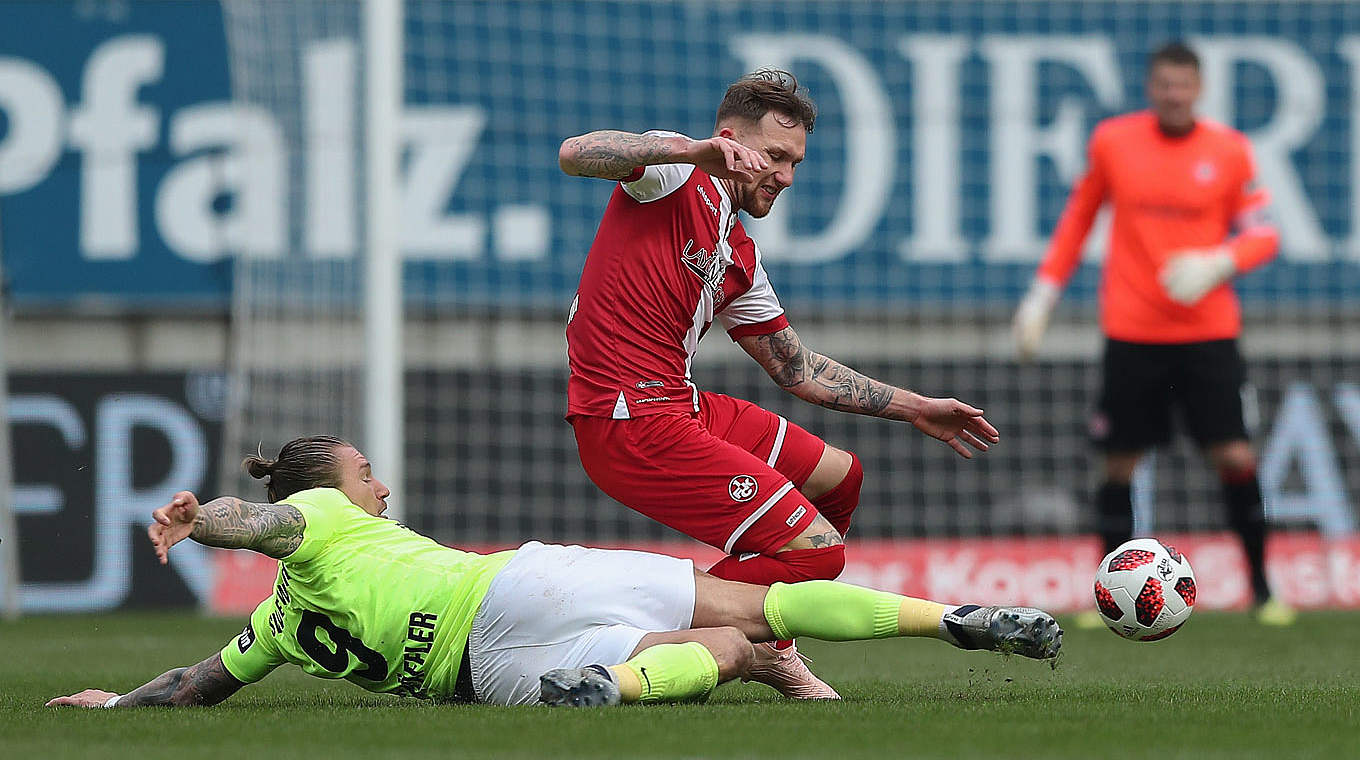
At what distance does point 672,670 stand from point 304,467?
1078 millimetres

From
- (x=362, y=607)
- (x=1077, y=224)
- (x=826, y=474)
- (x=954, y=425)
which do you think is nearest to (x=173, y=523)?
(x=362, y=607)

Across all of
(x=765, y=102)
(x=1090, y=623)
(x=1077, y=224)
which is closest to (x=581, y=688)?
(x=765, y=102)

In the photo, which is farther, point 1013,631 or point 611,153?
point 611,153

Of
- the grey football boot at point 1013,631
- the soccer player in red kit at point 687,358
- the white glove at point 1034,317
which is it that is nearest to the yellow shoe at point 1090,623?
the white glove at point 1034,317

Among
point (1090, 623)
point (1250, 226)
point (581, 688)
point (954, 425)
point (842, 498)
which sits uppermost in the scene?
point (1250, 226)

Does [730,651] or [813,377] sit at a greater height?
[813,377]

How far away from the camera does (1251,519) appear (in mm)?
8297

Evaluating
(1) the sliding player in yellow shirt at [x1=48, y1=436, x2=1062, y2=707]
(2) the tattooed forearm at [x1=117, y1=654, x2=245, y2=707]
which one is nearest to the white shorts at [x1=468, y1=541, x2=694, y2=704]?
(1) the sliding player in yellow shirt at [x1=48, y1=436, x2=1062, y2=707]

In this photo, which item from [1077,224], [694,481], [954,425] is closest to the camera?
[694,481]

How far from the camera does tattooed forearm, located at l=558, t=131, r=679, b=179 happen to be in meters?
4.57

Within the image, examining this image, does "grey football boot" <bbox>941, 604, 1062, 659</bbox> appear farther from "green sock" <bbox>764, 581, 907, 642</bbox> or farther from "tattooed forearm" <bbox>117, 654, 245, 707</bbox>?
"tattooed forearm" <bbox>117, 654, 245, 707</bbox>

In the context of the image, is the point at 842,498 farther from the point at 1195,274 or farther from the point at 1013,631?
the point at 1195,274

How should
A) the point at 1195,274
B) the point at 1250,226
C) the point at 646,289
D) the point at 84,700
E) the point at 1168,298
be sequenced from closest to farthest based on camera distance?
the point at 84,700 → the point at 646,289 → the point at 1195,274 → the point at 1168,298 → the point at 1250,226

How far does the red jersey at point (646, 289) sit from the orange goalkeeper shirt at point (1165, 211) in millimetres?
3762
